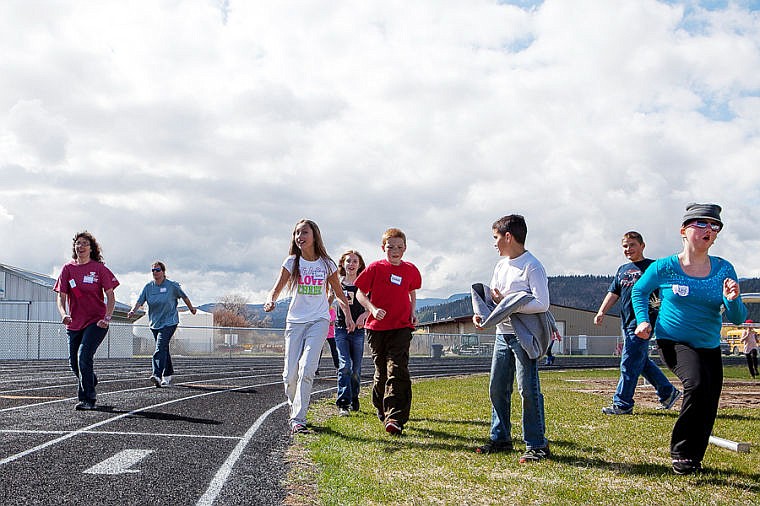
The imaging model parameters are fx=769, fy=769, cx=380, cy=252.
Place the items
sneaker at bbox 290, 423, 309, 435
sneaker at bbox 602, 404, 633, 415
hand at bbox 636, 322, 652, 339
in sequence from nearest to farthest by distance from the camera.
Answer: hand at bbox 636, 322, 652, 339 < sneaker at bbox 290, 423, 309, 435 < sneaker at bbox 602, 404, 633, 415

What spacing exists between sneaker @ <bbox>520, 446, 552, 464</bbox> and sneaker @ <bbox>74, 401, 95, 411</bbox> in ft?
18.4

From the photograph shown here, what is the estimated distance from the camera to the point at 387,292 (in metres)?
7.62

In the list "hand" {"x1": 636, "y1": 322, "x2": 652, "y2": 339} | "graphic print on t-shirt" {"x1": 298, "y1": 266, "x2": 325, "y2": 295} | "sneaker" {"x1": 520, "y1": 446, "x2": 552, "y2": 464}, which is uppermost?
"graphic print on t-shirt" {"x1": 298, "y1": 266, "x2": 325, "y2": 295}

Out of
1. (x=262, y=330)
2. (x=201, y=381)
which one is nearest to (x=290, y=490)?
(x=201, y=381)

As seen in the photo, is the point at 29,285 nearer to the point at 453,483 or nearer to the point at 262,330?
the point at 262,330

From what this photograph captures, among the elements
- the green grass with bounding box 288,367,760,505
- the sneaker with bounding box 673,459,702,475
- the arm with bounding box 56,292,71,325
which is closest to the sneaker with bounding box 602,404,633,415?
the green grass with bounding box 288,367,760,505

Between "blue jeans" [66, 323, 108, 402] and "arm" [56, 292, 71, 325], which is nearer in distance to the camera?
"blue jeans" [66, 323, 108, 402]

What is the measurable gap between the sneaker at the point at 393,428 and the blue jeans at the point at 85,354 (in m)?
3.93

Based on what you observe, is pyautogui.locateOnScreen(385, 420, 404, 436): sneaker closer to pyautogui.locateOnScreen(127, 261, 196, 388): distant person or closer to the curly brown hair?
the curly brown hair

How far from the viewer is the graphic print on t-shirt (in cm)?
762

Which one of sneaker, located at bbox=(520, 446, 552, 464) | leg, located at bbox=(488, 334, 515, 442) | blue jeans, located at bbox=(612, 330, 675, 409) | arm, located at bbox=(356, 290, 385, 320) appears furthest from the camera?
blue jeans, located at bbox=(612, 330, 675, 409)

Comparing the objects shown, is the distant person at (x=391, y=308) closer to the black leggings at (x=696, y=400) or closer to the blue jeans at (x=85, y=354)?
Answer: the black leggings at (x=696, y=400)

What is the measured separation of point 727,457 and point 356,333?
4578 millimetres

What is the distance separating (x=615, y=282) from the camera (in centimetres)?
899
